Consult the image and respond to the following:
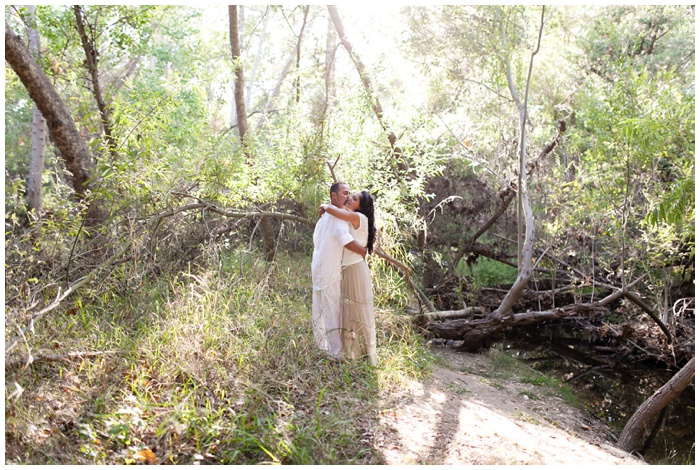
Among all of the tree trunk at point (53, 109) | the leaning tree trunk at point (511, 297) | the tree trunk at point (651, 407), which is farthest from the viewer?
the leaning tree trunk at point (511, 297)

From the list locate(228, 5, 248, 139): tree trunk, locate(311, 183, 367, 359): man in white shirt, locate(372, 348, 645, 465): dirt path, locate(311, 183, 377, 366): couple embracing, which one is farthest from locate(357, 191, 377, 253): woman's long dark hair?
locate(228, 5, 248, 139): tree trunk

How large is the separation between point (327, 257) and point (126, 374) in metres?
2.22

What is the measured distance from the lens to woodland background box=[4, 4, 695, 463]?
4.71 meters

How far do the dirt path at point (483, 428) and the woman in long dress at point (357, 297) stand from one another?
2.30ft

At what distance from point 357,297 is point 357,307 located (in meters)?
0.10

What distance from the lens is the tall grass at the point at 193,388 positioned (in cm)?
419

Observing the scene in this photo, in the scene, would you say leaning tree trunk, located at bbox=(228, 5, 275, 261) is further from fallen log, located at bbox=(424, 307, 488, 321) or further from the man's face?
the man's face

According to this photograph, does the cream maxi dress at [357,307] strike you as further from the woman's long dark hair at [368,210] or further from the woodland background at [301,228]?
the woodland background at [301,228]

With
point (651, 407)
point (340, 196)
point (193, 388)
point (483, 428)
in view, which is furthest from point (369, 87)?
point (193, 388)

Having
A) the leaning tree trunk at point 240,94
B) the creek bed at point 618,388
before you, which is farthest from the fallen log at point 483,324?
the leaning tree trunk at point 240,94

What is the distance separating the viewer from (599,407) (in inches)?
333

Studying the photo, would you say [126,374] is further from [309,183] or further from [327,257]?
[309,183]

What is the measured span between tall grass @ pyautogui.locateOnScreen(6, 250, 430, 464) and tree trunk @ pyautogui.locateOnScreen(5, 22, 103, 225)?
2378 mm

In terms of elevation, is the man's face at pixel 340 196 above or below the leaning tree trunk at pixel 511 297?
above
